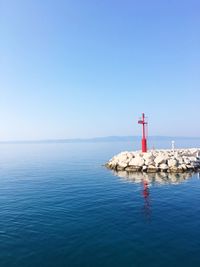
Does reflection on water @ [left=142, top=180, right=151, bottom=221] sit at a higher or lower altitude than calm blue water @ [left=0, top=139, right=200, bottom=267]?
higher

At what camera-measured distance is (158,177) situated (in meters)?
34.6

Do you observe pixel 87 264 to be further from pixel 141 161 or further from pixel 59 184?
pixel 141 161

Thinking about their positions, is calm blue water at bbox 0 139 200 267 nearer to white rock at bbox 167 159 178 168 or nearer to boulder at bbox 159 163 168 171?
boulder at bbox 159 163 168 171

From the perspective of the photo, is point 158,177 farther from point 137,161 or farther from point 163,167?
point 137,161

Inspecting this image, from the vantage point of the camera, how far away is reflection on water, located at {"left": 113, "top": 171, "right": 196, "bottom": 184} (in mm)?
32188

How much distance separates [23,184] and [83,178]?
8516 mm

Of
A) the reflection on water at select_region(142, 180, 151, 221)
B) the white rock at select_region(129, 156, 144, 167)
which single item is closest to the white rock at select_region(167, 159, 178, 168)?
the white rock at select_region(129, 156, 144, 167)

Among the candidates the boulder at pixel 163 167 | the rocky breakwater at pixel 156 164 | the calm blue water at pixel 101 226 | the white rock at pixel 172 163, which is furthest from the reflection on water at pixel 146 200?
the white rock at pixel 172 163

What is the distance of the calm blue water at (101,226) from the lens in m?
12.6

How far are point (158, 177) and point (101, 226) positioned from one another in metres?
19.5

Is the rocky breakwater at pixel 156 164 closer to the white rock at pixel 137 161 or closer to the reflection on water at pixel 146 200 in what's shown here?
the white rock at pixel 137 161

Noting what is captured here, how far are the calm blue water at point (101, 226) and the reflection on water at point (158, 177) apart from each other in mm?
2331

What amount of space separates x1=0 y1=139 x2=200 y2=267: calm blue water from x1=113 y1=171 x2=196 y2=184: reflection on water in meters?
2.33

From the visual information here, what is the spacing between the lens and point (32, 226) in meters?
17.0
